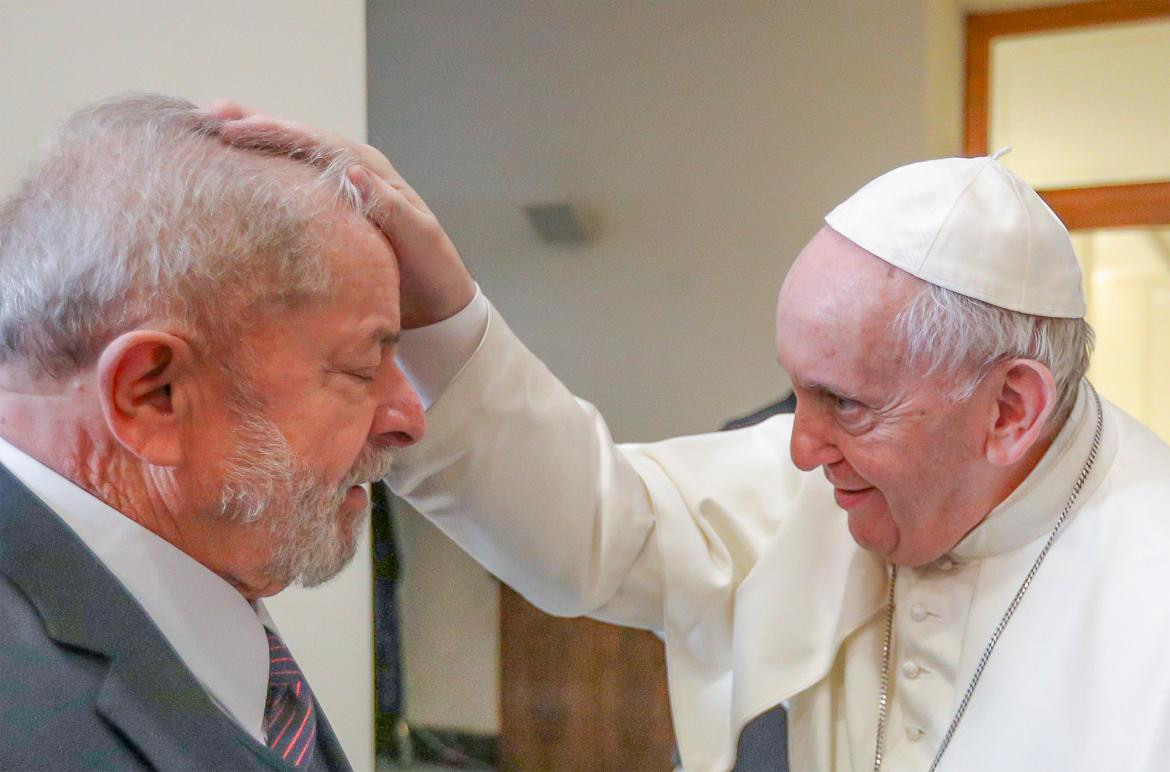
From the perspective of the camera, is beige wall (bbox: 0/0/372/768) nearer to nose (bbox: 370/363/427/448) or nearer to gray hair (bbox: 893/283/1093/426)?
nose (bbox: 370/363/427/448)

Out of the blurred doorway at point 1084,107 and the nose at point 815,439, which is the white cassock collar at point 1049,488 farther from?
the blurred doorway at point 1084,107

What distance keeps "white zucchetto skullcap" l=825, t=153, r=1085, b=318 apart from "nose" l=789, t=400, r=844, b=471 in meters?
0.25

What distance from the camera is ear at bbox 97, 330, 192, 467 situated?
43.7 inches

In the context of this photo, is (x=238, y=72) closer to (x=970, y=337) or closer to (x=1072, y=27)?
(x=970, y=337)

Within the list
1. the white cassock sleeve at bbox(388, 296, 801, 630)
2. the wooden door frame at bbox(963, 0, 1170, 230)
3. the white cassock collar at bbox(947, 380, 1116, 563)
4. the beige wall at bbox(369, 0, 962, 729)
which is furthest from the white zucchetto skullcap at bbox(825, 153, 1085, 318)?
the wooden door frame at bbox(963, 0, 1170, 230)

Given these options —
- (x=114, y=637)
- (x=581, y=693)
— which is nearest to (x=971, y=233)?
(x=114, y=637)

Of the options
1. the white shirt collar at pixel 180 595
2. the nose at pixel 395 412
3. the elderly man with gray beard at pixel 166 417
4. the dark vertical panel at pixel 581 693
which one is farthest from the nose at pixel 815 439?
the dark vertical panel at pixel 581 693

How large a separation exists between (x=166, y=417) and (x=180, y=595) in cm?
18

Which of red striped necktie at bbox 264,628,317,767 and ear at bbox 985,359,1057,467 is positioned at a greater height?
ear at bbox 985,359,1057,467

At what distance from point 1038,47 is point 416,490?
3.82 meters

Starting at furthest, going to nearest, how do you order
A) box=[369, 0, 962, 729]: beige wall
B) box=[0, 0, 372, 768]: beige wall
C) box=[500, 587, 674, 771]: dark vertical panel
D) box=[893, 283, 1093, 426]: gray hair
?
box=[369, 0, 962, 729]: beige wall < box=[500, 587, 674, 771]: dark vertical panel < box=[0, 0, 372, 768]: beige wall < box=[893, 283, 1093, 426]: gray hair

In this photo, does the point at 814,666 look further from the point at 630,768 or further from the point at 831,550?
the point at 630,768

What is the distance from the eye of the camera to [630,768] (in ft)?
12.3

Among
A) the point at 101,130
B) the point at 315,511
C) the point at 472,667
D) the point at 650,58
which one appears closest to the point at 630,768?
the point at 472,667
